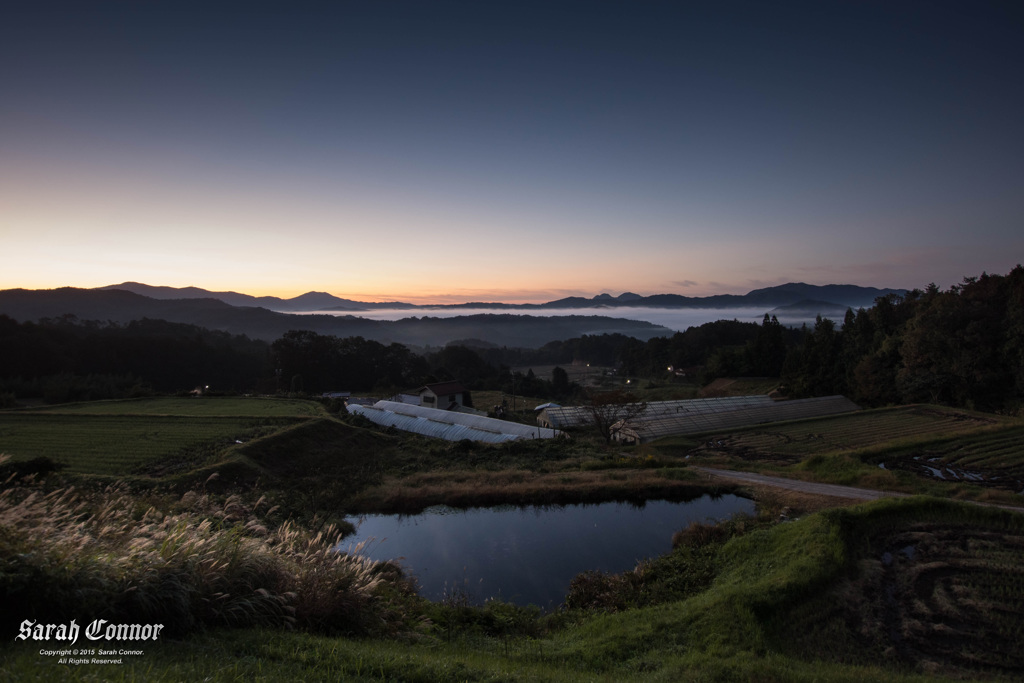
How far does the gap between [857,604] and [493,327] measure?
170855 millimetres

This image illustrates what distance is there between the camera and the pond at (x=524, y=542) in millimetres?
12859

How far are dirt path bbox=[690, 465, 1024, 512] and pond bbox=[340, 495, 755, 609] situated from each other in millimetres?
2149

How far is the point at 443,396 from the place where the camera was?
4744 centimetres

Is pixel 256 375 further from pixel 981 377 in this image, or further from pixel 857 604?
Result: pixel 981 377

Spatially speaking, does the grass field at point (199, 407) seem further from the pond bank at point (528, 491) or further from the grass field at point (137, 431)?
the pond bank at point (528, 491)

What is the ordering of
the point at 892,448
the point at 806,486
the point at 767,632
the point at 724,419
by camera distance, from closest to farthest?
1. the point at 767,632
2. the point at 806,486
3. the point at 892,448
4. the point at 724,419

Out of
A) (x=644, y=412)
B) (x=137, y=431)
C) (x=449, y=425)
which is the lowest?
(x=449, y=425)

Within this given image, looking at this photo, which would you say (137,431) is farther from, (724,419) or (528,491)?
(724,419)

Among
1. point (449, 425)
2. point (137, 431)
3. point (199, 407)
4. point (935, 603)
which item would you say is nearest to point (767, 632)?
point (935, 603)

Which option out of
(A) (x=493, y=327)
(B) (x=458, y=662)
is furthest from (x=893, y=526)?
(A) (x=493, y=327)

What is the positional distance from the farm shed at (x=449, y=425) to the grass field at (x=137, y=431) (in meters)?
5.25

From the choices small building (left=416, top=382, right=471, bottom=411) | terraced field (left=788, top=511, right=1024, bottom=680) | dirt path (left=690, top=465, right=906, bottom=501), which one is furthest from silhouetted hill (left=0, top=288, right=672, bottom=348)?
terraced field (left=788, top=511, right=1024, bottom=680)

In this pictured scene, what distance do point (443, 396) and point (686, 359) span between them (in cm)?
5341

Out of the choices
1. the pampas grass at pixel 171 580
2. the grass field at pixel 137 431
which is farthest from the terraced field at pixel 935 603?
the grass field at pixel 137 431
